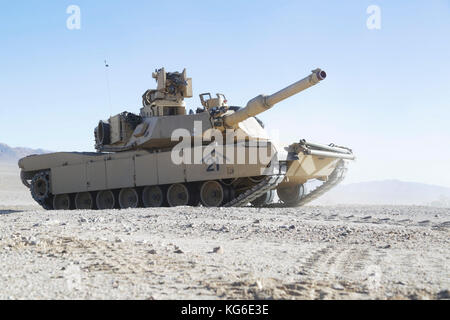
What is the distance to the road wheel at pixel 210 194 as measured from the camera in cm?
1638

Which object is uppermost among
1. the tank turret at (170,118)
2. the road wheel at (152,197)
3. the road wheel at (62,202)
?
the tank turret at (170,118)

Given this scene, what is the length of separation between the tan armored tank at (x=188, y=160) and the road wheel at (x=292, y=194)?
1.5 inches

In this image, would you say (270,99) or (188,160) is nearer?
(270,99)

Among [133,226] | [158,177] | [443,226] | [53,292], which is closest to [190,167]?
[158,177]

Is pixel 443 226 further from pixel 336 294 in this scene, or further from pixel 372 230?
pixel 336 294

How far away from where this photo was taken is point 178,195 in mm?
17500

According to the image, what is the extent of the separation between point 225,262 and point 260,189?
31.0 ft

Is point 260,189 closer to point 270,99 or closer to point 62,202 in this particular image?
point 270,99

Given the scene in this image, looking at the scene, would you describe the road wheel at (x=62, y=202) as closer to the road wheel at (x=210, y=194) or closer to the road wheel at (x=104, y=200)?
the road wheel at (x=104, y=200)

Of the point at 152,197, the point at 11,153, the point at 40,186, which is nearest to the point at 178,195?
the point at 152,197

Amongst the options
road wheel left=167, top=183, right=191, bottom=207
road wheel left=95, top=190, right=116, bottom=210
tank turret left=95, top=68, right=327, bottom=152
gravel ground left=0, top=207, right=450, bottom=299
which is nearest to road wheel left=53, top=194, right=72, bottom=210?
road wheel left=95, top=190, right=116, bottom=210

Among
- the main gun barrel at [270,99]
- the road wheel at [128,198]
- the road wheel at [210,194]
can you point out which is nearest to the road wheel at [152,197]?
the road wheel at [128,198]

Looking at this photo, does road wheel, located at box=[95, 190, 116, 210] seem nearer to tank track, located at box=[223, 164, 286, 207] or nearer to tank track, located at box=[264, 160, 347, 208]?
tank track, located at box=[264, 160, 347, 208]

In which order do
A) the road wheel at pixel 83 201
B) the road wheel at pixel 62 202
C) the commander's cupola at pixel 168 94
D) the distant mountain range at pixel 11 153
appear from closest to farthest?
the commander's cupola at pixel 168 94 → the road wheel at pixel 83 201 → the road wheel at pixel 62 202 → the distant mountain range at pixel 11 153
